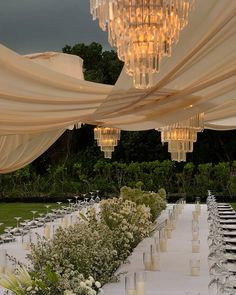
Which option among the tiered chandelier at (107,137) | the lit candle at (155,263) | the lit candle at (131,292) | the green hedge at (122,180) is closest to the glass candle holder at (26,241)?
the lit candle at (155,263)

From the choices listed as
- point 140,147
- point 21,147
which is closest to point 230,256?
point 21,147

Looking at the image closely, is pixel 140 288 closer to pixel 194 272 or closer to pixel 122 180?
pixel 194 272

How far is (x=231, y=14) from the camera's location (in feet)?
12.7

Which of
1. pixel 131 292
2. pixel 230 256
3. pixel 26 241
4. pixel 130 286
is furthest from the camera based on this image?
pixel 26 241

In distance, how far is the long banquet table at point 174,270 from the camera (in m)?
5.36

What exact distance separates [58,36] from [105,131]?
16.0 metres

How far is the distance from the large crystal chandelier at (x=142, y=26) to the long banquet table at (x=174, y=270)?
206 cm

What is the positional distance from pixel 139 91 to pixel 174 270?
2021 mm

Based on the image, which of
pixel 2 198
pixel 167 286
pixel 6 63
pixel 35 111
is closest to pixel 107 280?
pixel 167 286

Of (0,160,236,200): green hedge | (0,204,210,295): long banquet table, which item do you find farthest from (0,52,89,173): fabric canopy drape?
(0,160,236,200): green hedge

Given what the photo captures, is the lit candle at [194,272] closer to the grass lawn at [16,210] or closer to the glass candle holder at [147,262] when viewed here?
the glass candle holder at [147,262]

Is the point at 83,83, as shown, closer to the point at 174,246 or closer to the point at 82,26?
the point at 174,246

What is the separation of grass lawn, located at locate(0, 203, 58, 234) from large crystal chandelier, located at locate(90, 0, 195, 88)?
1442 centimetres

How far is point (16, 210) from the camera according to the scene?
21203mm
